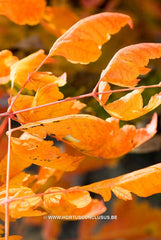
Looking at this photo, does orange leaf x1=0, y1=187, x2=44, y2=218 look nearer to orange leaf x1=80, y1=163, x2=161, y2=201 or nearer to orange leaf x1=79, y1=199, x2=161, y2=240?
orange leaf x1=80, y1=163, x2=161, y2=201

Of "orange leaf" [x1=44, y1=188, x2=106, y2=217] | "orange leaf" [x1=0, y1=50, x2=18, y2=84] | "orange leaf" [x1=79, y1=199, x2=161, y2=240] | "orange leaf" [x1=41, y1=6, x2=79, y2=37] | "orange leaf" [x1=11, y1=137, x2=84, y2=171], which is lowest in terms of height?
"orange leaf" [x1=79, y1=199, x2=161, y2=240]

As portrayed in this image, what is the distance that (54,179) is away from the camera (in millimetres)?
153

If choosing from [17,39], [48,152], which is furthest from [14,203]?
[17,39]

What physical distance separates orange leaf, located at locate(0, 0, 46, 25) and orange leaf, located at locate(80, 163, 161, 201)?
0.34 feet

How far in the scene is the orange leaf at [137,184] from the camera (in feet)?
0.39

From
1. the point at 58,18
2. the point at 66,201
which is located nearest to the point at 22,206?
the point at 66,201

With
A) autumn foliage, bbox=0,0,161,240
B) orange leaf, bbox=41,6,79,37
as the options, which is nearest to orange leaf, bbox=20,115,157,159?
autumn foliage, bbox=0,0,161,240

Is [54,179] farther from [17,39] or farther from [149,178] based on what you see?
[17,39]

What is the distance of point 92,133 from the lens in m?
0.12

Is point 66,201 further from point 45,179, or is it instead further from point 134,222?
point 134,222

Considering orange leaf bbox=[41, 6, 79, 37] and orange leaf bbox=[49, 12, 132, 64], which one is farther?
orange leaf bbox=[41, 6, 79, 37]

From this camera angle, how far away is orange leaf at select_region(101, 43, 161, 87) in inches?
4.4

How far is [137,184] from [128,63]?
44mm

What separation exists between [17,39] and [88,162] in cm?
13
